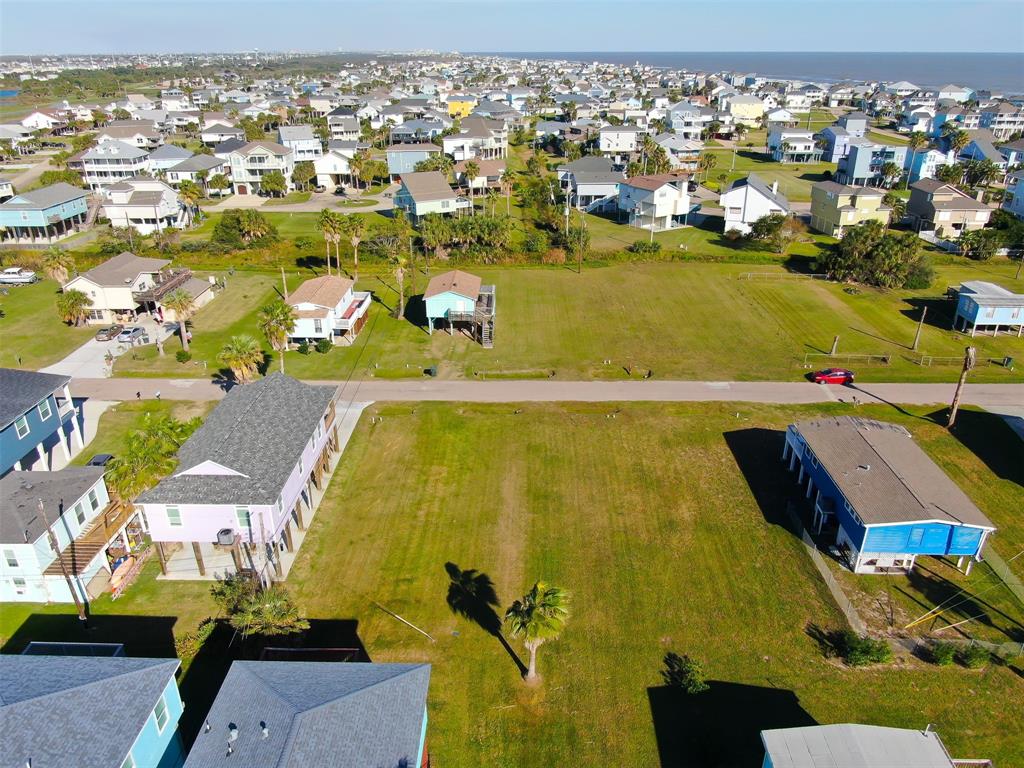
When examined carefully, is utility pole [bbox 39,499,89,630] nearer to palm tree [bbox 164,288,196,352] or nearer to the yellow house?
palm tree [bbox 164,288,196,352]

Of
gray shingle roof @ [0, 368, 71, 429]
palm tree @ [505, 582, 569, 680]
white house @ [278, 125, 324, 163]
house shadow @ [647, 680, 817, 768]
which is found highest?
white house @ [278, 125, 324, 163]

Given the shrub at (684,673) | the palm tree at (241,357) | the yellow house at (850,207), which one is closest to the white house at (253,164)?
the palm tree at (241,357)

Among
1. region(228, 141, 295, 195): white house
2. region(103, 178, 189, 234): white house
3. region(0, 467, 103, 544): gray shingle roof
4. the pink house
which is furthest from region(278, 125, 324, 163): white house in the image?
region(0, 467, 103, 544): gray shingle roof

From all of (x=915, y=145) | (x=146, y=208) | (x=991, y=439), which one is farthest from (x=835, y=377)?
(x=915, y=145)

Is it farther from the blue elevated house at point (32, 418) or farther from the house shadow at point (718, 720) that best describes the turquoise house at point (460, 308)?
the house shadow at point (718, 720)

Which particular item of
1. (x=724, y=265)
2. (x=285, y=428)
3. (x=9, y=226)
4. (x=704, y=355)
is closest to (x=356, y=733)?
(x=285, y=428)

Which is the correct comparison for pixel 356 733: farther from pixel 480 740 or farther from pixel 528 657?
pixel 528 657
